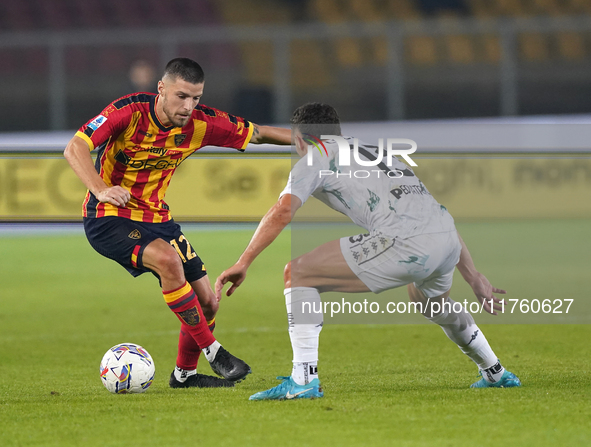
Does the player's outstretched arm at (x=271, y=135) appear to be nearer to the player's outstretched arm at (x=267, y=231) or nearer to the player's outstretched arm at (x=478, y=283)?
the player's outstretched arm at (x=267, y=231)

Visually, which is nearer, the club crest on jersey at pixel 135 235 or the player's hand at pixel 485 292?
the player's hand at pixel 485 292

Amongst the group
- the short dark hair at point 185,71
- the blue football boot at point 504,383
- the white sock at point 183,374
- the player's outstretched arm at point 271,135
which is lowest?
the white sock at point 183,374

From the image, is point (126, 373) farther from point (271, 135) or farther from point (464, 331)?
point (464, 331)

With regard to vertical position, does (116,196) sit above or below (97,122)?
below

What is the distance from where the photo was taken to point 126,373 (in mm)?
4723

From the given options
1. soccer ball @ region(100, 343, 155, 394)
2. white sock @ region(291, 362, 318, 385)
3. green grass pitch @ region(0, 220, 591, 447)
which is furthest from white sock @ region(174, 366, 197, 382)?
white sock @ region(291, 362, 318, 385)

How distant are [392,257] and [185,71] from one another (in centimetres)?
158

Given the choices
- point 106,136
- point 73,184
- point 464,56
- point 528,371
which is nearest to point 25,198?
point 73,184

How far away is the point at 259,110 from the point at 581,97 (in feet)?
15.3

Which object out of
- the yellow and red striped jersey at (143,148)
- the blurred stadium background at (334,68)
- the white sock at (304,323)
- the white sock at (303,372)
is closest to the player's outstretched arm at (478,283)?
the white sock at (304,323)

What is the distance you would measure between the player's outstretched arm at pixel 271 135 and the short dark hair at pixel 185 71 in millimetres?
647

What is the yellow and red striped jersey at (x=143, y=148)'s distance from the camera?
491 centimetres

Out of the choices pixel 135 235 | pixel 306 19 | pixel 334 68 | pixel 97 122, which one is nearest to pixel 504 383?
Answer: pixel 135 235

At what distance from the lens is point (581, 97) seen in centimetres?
1234
